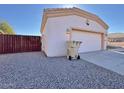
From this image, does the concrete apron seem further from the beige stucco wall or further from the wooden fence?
the wooden fence

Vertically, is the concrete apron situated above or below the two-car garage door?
below

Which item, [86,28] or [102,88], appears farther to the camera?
[86,28]

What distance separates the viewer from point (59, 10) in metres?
8.23

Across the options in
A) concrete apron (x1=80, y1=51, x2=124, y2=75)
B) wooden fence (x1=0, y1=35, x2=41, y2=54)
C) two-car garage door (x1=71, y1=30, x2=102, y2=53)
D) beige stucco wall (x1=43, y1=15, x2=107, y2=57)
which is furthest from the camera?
wooden fence (x1=0, y1=35, x2=41, y2=54)

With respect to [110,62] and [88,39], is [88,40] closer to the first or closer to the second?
[88,39]

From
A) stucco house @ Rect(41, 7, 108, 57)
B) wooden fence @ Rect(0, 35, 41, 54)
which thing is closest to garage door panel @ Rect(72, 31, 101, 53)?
stucco house @ Rect(41, 7, 108, 57)

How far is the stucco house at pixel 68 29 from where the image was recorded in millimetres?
8203

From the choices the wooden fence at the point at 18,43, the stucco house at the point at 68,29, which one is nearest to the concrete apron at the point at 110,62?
the stucco house at the point at 68,29

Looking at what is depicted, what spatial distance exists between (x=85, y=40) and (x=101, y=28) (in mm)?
2833

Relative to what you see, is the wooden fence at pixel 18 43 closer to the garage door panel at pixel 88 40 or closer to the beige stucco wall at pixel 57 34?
the beige stucco wall at pixel 57 34

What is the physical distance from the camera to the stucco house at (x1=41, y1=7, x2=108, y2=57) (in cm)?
820

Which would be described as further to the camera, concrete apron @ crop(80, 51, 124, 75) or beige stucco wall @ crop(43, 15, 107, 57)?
beige stucco wall @ crop(43, 15, 107, 57)
